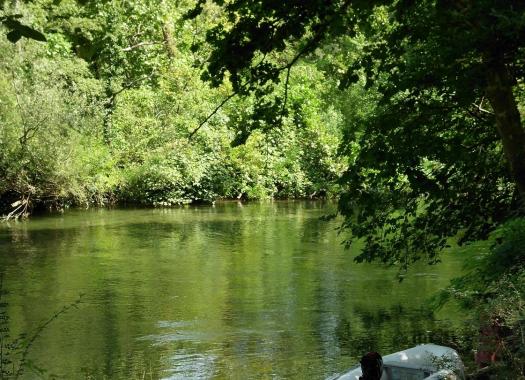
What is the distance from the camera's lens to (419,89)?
756cm

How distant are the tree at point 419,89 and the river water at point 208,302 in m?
2.91

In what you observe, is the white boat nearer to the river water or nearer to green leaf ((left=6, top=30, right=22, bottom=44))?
the river water

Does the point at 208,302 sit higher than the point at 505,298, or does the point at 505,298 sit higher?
the point at 505,298

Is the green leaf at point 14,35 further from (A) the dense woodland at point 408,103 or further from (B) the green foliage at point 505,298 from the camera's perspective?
(B) the green foliage at point 505,298

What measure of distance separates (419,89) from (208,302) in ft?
28.7

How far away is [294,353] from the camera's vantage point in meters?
11.7

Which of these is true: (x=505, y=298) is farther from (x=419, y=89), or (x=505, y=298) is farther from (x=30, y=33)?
(x=30, y=33)

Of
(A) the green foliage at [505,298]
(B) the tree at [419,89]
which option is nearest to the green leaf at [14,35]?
(B) the tree at [419,89]

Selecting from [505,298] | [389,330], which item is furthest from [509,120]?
[389,330]

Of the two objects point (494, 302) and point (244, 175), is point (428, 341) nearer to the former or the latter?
point (494, 302)

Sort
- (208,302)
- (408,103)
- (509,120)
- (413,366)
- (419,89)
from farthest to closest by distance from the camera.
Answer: (208,302) → (413,366) → (408,103) → (419,89) → (509,120)

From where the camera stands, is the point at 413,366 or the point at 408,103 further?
the point at 413,366

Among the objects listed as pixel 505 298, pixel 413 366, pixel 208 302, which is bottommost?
pixel 208 302

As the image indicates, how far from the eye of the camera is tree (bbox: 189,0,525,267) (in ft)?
16.9
